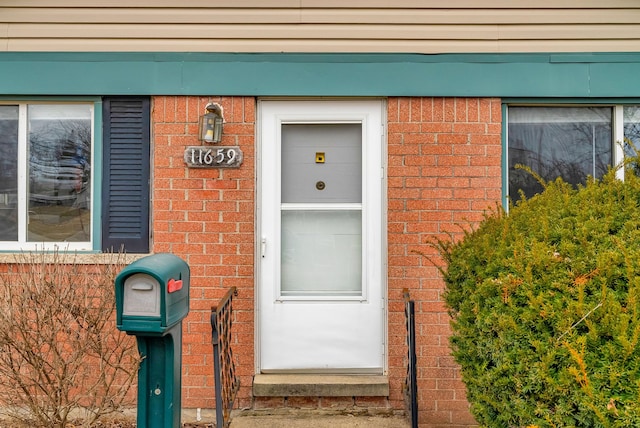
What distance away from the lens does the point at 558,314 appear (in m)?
1.60

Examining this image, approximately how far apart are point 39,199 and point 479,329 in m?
3.39

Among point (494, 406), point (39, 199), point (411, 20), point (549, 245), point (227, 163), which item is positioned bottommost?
point (494, 406)

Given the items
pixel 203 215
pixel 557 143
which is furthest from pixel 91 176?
pixel 557 143

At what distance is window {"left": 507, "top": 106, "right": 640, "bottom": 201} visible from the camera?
3.59 meters

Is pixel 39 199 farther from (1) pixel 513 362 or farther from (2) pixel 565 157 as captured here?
(2) pixel 565 157

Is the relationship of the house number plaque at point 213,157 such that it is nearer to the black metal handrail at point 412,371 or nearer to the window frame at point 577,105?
the black metal handrail at point 412,371

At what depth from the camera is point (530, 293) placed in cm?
167

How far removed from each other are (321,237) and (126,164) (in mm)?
1622

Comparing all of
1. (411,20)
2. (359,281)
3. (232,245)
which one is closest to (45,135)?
(232,245)

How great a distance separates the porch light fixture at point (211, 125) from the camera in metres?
3.36

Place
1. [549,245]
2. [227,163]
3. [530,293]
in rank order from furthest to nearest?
[227,163] → [549,245] → [530,293]

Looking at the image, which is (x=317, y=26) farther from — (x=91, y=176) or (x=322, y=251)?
(x=91, y=176)

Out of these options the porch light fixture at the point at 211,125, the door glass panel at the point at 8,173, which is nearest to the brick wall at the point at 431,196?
the porch light fixture at the point at 211,125

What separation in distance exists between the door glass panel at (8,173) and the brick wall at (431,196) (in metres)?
2.95
